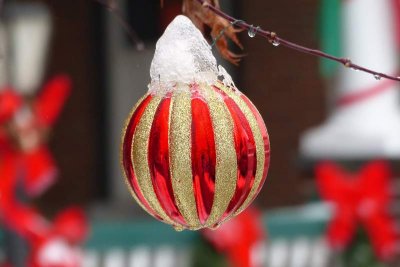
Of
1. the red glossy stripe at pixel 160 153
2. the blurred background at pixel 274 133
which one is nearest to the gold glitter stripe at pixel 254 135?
the red glossy stripe at pixel 160 153

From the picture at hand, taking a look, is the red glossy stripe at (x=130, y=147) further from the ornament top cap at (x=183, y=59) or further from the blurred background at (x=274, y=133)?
the blurred background at (x=274, y=133)

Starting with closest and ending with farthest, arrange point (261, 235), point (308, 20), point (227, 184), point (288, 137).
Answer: point (227, 184) → point (261, 235) → point (308, 20) → point (288, 137)

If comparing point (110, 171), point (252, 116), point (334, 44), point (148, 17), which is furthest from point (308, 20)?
point (252, 116)

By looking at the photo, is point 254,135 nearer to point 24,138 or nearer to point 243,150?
point 243,150

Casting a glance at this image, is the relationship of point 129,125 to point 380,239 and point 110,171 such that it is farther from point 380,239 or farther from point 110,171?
point 110,171

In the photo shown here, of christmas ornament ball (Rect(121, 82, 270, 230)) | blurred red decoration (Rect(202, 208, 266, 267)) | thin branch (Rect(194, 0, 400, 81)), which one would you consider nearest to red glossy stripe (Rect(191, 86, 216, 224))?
christmas ornament ball (Rect(121, 82, 270, 230))

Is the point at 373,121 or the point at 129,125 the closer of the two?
the point at 129,125
